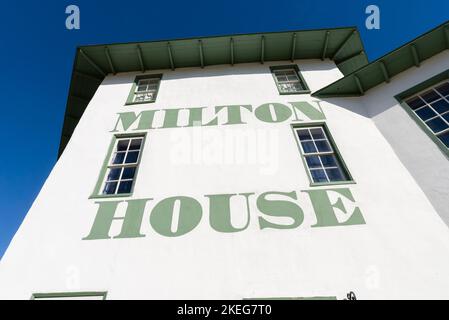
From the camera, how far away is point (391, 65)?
28.5 ft

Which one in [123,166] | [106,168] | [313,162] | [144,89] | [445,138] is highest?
[144,89]

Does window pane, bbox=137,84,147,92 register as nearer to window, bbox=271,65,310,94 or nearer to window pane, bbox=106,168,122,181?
window pane, bbox=106,168,122,181

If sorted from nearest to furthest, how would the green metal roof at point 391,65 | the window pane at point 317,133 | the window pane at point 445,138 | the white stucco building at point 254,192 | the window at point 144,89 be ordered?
the white stucco building at point 254,192 < the window pane at point 445,138 < the window pane at point 317,133 < the green metal roof at point 391,65 < the window at point 144,89

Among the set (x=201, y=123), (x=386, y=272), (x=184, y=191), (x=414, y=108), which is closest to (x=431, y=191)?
(x=386, y=272)

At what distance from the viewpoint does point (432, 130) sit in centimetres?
686

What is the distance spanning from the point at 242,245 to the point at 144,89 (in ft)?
27.5

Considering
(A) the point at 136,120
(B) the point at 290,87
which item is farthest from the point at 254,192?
(B) the point at 290,87

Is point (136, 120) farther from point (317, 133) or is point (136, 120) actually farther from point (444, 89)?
point (444, 89)

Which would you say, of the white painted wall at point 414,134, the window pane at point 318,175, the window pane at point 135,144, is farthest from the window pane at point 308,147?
the window pane at point 135,144

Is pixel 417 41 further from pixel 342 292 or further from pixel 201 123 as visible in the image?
pixel 342 292

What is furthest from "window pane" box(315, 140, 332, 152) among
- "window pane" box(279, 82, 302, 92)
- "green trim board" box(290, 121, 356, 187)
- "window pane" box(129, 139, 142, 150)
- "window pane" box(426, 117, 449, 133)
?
"window pane" box(129, 139, 142, 150)

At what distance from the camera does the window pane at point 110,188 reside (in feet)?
22.2

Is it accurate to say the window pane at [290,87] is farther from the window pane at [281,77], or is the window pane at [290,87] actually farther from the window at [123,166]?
the window at [123,166]
